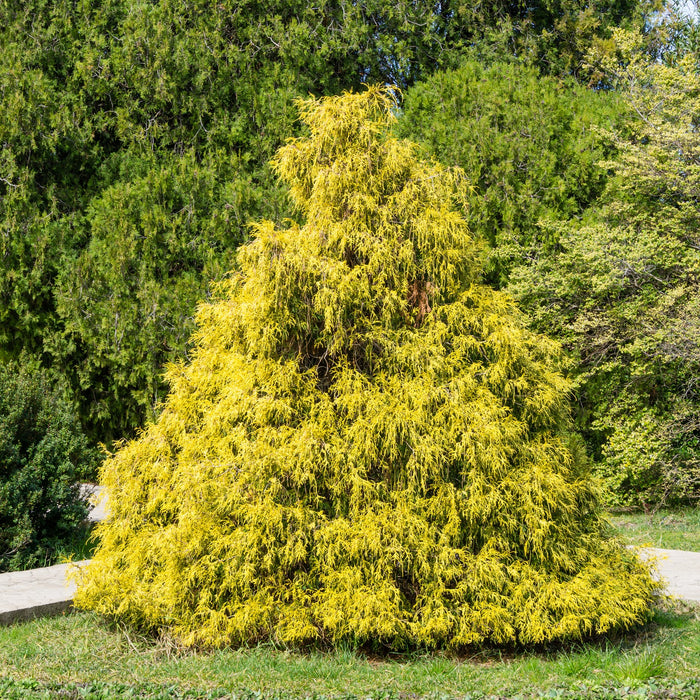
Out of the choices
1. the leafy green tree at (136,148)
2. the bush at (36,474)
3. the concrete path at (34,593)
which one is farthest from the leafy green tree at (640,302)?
the concrete path at (34,593)

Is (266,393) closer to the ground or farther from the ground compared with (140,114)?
closer to the ground

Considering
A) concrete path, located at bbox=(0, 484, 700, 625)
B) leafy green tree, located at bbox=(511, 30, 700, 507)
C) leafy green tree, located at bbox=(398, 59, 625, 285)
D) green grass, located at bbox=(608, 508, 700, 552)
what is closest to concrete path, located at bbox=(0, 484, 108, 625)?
concrete path, located at bbox=(0, 484, 700, 625)

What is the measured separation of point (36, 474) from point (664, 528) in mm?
7006

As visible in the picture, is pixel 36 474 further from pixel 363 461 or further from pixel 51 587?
pixel 363 461

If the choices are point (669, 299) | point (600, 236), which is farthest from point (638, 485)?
point (600, 236)

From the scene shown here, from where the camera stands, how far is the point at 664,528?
909 centimetres

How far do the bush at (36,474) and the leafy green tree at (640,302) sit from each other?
5793 millimetres

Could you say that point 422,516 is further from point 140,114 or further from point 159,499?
point 140,114

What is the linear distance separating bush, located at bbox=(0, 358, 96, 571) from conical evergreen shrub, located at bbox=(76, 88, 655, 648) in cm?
176

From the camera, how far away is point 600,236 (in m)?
9.77

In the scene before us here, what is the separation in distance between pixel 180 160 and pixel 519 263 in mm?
5095

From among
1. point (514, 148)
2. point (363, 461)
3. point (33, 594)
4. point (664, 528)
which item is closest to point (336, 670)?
point (363, 461)

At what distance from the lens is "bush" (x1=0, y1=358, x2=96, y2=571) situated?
6.77 meters

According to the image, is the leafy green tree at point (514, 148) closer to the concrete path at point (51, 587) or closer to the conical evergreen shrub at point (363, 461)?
the concrete path at point (51, 587)
